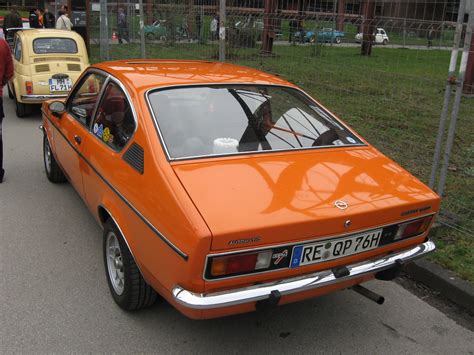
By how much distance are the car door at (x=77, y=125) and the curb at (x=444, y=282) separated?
9.39 ft

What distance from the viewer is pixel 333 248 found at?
8.14ft

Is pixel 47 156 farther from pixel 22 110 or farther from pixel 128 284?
pixel 22 110

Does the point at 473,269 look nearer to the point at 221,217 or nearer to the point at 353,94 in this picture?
the point at 221,217

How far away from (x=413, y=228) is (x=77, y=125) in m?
2.86

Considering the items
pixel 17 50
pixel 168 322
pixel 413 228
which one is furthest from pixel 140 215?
pixel 17 50

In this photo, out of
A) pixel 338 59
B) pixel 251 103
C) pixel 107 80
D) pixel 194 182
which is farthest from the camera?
pixel 338 59

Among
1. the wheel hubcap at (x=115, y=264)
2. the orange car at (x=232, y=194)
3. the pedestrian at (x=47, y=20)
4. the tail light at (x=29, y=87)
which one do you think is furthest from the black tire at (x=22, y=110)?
the pedestrian at (x=47, y=20)

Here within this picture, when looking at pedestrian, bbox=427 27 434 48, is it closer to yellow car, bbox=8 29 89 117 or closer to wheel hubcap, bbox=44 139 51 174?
wheel hubcap, bbox=44 139 51 174

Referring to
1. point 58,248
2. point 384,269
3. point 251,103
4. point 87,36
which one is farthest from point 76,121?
point 87,36

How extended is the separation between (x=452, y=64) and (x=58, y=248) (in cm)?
379

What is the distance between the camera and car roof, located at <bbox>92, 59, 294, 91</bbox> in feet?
10.8

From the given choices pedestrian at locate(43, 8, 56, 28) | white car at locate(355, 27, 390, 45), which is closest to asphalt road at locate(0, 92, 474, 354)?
white car at locate(355, 27, 390, 45)

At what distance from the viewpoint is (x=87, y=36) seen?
1509cm

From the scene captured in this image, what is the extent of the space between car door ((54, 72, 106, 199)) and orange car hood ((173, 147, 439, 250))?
1.56m
